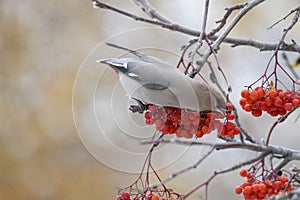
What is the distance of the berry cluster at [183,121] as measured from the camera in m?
0.58

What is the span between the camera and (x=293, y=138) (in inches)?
80.6

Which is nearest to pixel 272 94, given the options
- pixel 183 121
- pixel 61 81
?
pixel 183 121

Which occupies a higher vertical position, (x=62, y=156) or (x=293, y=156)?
(x=293, y=156)

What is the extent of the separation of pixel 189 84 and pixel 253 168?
15cm

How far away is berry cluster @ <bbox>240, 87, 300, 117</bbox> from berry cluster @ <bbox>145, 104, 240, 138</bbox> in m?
0.05

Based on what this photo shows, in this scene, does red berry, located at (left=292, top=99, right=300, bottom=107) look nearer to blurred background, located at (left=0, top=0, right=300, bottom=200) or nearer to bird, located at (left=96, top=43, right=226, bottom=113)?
bird, located at (left=96, top=43, right=226, bottom=113)

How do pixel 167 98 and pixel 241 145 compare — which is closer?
pixel 241 145

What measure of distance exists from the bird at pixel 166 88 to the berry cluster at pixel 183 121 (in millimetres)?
10

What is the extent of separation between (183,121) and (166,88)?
0.14 feet

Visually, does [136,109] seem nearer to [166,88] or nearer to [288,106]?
[166,88]

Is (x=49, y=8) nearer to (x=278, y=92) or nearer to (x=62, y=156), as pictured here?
(x=62, y=156)

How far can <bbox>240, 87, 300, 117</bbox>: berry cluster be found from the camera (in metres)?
0.61

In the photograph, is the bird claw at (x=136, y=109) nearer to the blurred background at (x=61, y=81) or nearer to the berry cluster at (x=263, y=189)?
the berry cluster at (x=263, y=189)

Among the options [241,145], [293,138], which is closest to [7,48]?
[293,138]
